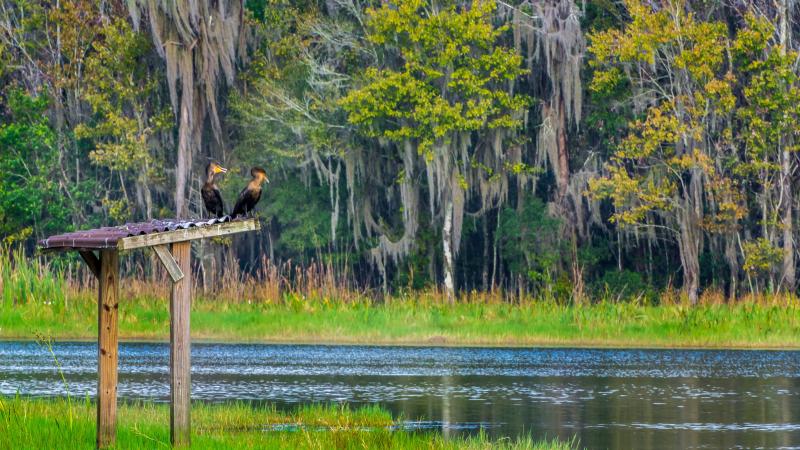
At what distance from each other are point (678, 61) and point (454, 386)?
16522 millimetres

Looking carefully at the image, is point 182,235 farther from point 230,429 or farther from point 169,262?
point 230,429

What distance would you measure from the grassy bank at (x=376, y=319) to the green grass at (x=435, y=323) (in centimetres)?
2

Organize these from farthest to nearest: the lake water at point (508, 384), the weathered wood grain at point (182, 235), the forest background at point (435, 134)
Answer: the forest background at point (435, 134)
the lake water at point (508, 384)
the weathered wood grain at point (182, 235)

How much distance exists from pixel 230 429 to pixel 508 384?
311 inches

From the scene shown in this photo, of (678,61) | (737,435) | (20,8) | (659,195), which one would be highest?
(20,8)

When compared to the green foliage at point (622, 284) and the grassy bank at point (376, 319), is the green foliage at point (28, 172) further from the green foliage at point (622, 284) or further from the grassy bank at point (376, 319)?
the green foliage at point (622, 284)

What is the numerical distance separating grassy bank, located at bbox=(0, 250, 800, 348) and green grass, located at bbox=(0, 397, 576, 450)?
14.5 m

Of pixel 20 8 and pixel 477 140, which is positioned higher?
pixel 20 8

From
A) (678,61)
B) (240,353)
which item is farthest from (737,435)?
(678,61)

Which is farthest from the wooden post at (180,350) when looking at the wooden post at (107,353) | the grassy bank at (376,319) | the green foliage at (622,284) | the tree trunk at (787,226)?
the green foliage at (622,284)

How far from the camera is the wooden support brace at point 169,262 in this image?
12758 millimetres

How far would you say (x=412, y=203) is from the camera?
40781mm

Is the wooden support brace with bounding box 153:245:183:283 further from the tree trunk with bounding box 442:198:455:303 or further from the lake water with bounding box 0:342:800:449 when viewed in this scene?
the tree trunk with bounding box 442:198:455:303

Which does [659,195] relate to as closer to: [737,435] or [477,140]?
[477,140]
